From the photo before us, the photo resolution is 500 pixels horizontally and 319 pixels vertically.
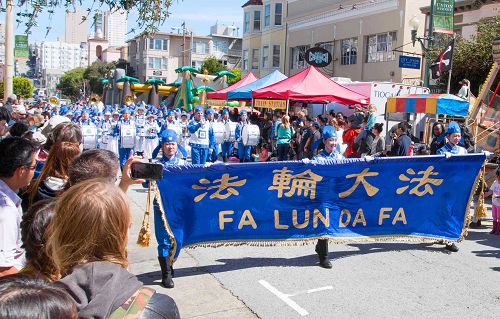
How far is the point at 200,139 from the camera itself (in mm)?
14148

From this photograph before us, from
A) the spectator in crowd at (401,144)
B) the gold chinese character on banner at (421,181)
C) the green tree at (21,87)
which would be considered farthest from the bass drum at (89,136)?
the green tree at (21,87)

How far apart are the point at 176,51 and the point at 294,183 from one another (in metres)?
76.5

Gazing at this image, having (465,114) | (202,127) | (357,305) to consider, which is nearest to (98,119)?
(202,127)

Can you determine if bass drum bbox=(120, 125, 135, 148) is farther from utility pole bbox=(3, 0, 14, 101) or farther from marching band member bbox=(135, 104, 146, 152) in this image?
utility pole bbox=(3, 0, 14, 101)

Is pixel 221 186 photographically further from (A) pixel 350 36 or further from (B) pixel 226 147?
(A) pixel 350 36

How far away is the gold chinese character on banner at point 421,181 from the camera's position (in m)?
6.71

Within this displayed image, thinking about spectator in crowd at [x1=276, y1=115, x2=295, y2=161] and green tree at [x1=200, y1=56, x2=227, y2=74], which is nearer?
spectator in crowd at [x1=276, y1=115, x2=295, y2=161]

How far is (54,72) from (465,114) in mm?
156719

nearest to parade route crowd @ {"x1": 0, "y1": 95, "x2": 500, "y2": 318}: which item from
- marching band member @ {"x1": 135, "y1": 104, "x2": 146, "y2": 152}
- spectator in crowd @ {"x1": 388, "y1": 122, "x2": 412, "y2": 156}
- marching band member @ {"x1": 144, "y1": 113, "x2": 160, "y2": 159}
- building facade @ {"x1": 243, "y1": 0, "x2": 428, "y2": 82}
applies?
spectator in crowd @ {"x1": 388, "y1": 122, "x2": 412, "y2": 156}

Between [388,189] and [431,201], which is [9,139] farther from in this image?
[431,201]

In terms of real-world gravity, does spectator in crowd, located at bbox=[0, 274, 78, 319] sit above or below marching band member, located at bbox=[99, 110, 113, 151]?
above

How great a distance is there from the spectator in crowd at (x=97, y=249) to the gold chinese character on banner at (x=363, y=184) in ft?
15.5

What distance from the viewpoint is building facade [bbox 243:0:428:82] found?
26.2 m

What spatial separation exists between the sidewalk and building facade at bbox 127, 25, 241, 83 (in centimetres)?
6969
